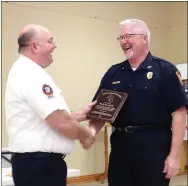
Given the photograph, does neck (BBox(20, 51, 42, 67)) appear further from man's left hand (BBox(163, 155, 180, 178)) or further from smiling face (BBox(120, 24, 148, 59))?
man's left hand (BBox(163, 155, 180, 178))

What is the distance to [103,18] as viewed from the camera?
5043 millimetres

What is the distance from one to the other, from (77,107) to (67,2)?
4.79 feet

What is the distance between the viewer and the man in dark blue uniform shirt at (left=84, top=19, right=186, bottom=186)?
1955 mm

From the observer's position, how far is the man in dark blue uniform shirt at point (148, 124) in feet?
6.41

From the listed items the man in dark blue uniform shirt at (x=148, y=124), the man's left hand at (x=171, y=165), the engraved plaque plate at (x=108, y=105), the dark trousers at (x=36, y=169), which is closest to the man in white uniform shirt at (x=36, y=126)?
the dark trousers at (x=36, y=169)

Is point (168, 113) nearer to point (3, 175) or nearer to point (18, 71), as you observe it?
point (18, 71)

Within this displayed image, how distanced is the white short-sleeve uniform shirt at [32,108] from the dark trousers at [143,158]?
451 mm

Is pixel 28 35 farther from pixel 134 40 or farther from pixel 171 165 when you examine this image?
pixel 171 165

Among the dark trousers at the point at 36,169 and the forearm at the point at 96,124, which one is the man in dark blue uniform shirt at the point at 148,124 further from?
the dark trousers at the point at 36,169

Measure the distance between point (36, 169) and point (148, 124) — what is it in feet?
2.32

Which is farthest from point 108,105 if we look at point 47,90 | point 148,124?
point 47,90

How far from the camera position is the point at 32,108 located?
166 centimetres

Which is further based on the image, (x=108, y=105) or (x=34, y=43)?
(x=108, y=105)

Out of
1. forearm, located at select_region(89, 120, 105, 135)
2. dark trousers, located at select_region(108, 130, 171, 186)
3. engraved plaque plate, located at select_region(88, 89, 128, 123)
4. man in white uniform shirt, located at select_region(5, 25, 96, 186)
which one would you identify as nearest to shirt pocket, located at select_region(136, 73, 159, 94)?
engraved plaque plate, located at select_region(88, 89, 128, 123)
